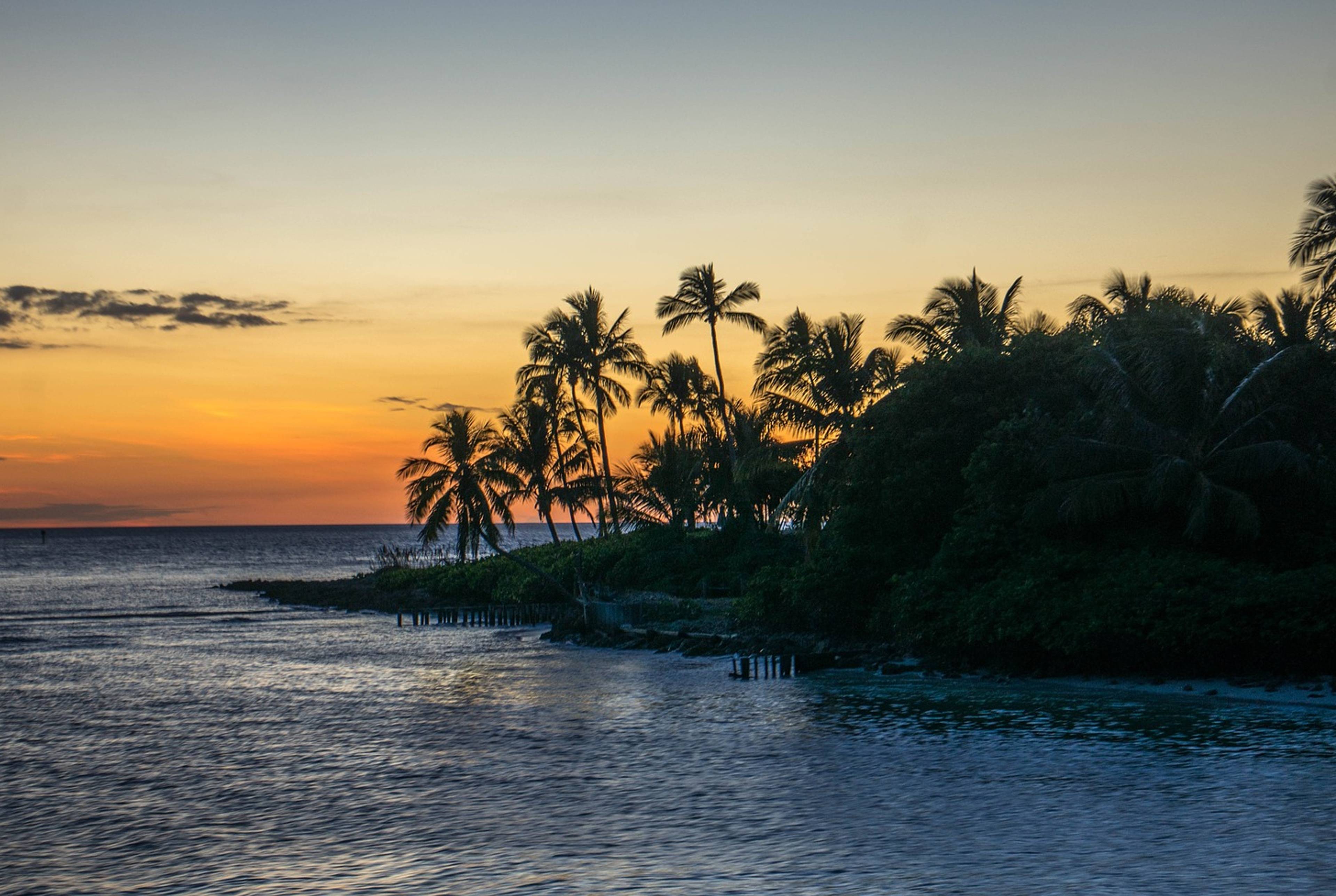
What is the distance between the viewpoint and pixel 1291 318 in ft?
107

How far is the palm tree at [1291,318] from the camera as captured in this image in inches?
1179

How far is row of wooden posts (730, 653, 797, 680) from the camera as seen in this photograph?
29.6m

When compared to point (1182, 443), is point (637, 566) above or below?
below

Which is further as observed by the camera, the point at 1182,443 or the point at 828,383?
the point at 828,383

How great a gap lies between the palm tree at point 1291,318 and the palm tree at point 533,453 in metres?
27.2

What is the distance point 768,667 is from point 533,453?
76.6ft

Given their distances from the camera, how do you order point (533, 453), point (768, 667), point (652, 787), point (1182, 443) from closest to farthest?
1. point (652, 787)
2. point (1182, 443)
3. point (768, 667)
4. point (533, 453)

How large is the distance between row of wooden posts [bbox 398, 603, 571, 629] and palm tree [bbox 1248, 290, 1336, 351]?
1137 inches

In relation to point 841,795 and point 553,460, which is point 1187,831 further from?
point 553,460

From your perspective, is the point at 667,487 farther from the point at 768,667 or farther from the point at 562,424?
the point at 768,667

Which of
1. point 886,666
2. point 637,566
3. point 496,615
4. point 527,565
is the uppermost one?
point 527,565

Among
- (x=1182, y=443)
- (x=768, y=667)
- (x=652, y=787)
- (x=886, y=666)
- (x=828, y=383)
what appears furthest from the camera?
(x=828, y=383)

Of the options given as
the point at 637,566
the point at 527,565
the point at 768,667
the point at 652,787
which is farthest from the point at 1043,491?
the point at 637,566

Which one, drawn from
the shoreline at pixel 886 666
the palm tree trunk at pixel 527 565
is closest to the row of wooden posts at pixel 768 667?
the shoreline at pixel 886 666
